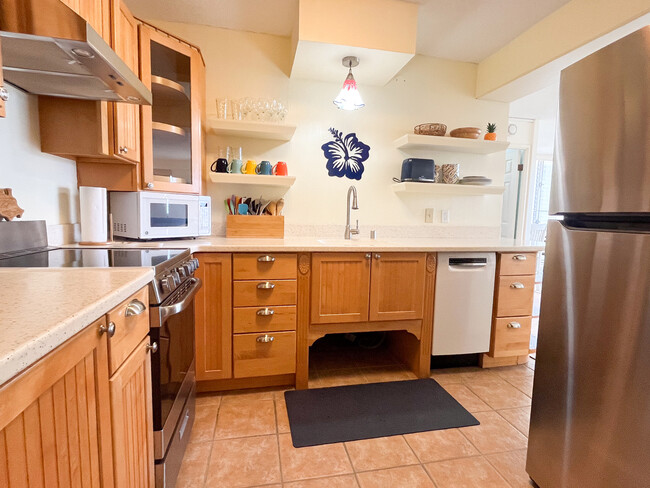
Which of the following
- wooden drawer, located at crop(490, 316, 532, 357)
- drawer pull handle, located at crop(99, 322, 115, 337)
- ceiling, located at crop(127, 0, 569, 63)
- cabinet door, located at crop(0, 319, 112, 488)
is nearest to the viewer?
cabinet door, located at crop(0, 319, 112, 488)

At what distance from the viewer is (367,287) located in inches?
80.4

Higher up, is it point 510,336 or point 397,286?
point 397,286

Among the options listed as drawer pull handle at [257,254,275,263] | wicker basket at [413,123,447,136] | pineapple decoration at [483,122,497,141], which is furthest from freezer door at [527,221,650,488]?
pineapple decoration at [483,122,497,141]

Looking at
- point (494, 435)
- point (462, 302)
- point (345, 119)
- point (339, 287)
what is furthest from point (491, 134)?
point (494, 435)

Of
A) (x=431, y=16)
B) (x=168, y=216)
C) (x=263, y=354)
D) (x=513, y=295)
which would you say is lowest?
(x=263, y=354)

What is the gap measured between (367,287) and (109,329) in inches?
58.9

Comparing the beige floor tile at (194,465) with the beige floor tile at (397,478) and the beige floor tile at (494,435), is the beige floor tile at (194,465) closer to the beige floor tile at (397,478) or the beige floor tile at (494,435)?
the beige floor tile at (397,478)

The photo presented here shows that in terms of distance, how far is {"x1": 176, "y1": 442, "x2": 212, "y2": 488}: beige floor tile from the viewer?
133cm

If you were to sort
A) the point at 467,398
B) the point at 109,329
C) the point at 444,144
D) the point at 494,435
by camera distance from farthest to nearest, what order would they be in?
the point at 444,144 → the point at 467,398 → the point at 494,435 → the point at 109,329

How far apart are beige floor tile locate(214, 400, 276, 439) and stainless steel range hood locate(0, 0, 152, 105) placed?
5.36 ft

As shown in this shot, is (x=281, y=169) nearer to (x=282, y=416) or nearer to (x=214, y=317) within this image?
(x=214, y=317)

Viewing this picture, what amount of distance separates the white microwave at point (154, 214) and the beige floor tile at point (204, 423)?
3.38 ft

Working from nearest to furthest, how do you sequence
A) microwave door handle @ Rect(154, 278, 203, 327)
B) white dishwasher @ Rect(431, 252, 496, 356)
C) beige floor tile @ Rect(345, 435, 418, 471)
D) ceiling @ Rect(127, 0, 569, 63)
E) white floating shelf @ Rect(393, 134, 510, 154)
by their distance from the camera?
microwave door handle @ Rect(154, 278, 203, 327), beige floor tile @ Rect(345, 435, 418, 471), ceiling @ Rect(127, 0, 569, 63), white dishwasher @ Rect(431, 252, 496, 356), white floating shelf @ Rect(393, 134, 510, 154)

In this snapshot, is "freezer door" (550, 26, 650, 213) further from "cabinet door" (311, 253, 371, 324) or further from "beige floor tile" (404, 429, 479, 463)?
"beige floor tile" (404, 429, 479, 463)
